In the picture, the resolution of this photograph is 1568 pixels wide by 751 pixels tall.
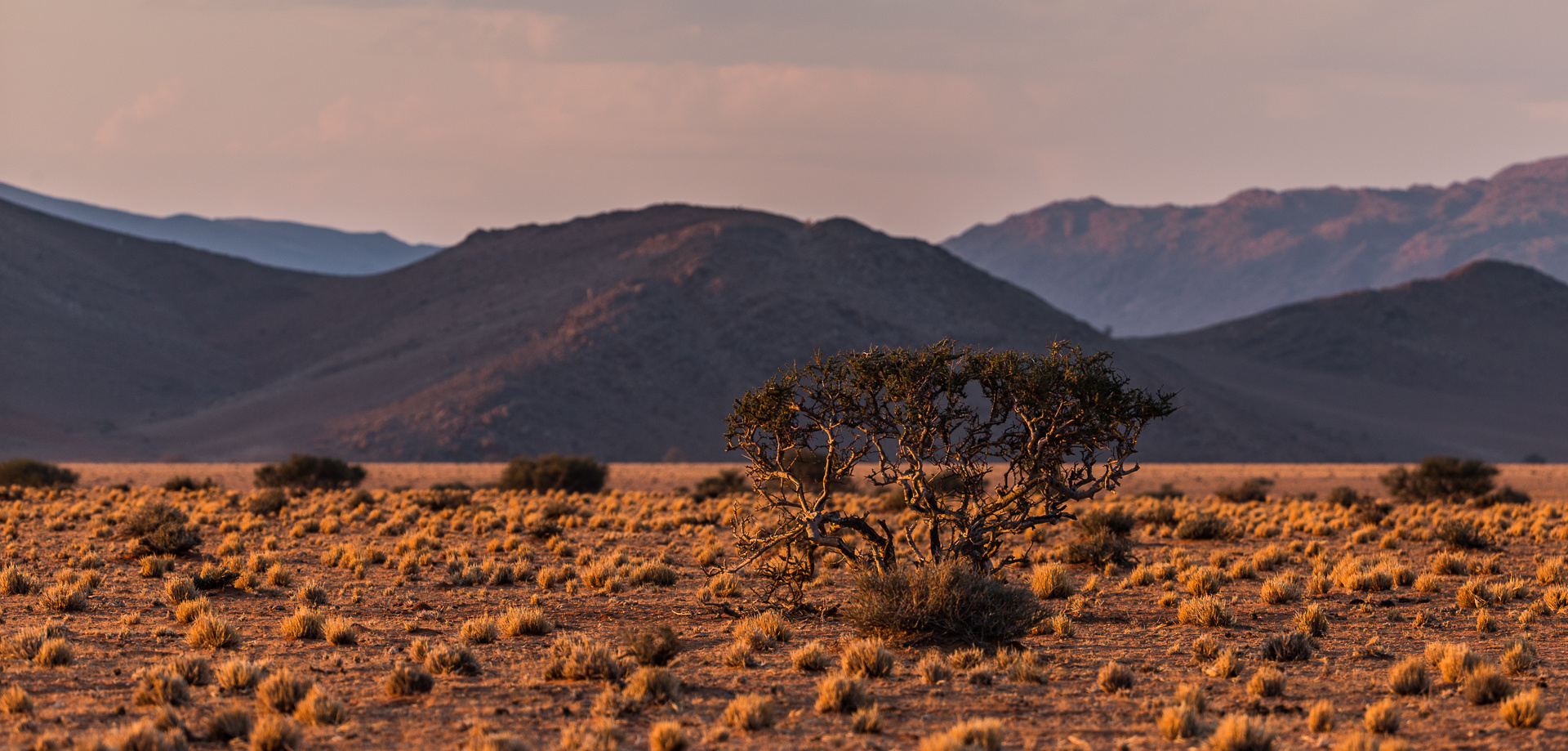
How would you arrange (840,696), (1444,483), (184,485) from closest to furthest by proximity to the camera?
(840,696), (1444,483), (184,485)

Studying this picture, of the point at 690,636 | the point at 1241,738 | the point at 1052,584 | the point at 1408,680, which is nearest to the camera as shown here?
the point at 1241,738

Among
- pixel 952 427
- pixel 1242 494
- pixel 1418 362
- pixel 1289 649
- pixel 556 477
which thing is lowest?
pixel 1242 494

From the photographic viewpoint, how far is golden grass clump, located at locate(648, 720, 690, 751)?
935 centimetres

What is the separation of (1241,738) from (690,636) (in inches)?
282

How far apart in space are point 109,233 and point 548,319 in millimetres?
68632

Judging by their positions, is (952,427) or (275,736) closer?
(275,736)

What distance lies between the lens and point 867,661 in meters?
12.2

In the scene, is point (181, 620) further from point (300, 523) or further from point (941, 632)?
point (300, 523)

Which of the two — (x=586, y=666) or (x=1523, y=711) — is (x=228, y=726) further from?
(x=1523, y=711)

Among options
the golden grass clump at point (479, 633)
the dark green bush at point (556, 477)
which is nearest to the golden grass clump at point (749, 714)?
the golden grass clump at point (479, 633)

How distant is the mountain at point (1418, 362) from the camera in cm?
10694

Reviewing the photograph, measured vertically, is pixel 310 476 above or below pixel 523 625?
below

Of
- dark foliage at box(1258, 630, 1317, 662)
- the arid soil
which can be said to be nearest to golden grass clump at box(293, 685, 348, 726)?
the arid soil

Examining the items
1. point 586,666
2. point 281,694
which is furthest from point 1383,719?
point 281,694
